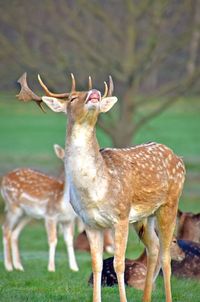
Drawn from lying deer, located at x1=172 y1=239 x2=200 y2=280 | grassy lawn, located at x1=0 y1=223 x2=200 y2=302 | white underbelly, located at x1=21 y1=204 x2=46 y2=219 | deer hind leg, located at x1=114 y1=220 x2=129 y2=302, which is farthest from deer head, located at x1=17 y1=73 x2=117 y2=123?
white underbelly, located at x1=21 y1=204 x2=46 y2=219

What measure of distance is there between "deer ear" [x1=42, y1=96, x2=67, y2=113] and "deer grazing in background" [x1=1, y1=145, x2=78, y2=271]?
4.84 meters

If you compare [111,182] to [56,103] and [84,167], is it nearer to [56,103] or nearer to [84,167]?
[84,167]

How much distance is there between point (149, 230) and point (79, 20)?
1267cm

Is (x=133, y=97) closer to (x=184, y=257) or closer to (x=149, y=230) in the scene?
(x=184, y=257)

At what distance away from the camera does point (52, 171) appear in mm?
25172

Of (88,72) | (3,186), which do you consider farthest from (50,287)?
(88,72)

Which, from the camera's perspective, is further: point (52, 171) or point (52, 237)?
point (52, 171)

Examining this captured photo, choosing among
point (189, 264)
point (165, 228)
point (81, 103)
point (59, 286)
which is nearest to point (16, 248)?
point (189, 264)

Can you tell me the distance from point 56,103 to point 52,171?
55.3 feet

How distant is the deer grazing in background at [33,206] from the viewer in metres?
13.4

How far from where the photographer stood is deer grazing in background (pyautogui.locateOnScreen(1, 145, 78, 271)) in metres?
13.4

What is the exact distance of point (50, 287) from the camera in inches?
396

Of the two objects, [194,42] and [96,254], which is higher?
[96,254]

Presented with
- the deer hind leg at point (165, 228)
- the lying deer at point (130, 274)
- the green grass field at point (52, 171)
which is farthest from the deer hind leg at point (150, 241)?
the lying deer at point (130, 274)
